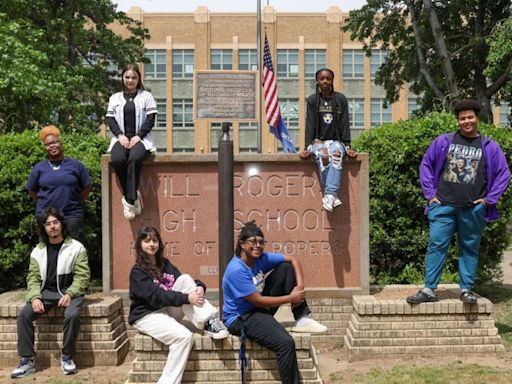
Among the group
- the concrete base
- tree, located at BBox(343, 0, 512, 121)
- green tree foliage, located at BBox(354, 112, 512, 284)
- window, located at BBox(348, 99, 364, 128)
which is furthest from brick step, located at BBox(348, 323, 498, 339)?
window, located at BBox(348, 99, 364, 128)

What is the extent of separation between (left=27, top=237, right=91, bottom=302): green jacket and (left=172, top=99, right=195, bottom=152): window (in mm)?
41555

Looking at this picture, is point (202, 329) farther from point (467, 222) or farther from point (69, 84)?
point (69, 84)

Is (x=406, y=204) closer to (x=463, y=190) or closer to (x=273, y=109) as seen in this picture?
(x=463, y=190)

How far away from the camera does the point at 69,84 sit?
17.9 metres

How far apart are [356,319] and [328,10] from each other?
4496 cm

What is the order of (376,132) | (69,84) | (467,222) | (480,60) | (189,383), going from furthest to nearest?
(480,60)
(69,84)
(376,132)
(467,222)
(189,383)

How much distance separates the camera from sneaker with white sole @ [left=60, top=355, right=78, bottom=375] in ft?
17.5

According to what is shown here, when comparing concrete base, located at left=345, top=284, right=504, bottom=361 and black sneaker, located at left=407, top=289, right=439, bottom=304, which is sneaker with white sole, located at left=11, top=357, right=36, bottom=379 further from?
black sneaker, located at left=407, top=289, right=439, bottom=304

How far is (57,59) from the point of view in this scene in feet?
62.5

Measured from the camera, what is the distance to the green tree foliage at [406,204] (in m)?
7.28

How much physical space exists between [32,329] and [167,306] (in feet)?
4.38

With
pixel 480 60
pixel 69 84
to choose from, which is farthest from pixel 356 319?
pixel 480 60

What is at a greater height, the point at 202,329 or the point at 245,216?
the point at 245,216

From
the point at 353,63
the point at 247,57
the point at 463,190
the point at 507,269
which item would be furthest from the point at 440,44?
the point at 247,57
